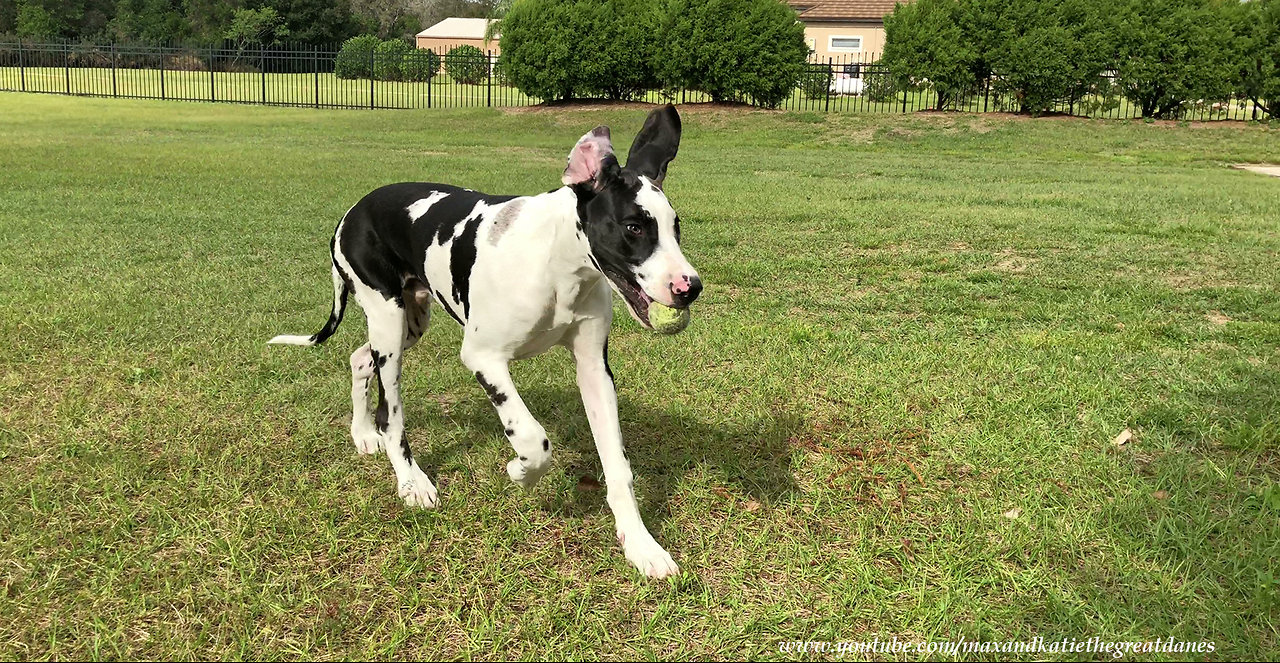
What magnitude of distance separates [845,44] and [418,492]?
52.0 m

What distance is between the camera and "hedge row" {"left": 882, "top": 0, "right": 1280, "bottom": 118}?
24109 mm

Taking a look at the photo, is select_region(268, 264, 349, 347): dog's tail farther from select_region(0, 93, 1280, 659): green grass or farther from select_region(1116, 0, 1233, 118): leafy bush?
select_region(1116, 0, 1233, 118): leafy bush

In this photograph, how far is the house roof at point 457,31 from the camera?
70875 millimetres

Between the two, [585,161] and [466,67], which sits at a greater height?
[466,67]

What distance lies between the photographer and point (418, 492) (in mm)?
3688

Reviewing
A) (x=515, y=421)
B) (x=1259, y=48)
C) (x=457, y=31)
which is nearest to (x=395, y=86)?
(x=457, y=31)

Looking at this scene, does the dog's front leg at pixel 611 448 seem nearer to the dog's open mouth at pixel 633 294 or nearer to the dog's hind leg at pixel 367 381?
the dog's open mouth at pixel 633 294

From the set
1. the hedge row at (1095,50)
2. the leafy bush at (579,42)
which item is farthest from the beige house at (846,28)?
the leafy bush at (579,42)

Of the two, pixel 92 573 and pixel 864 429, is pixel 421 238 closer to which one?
pixel 92 573

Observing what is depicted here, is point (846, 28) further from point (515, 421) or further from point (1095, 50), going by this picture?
point (515, 421)

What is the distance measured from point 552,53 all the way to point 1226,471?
81.8 ft

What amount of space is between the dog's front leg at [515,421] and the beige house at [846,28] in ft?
163

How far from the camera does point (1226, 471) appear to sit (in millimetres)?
3918

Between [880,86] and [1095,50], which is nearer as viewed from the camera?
[1095,50]
